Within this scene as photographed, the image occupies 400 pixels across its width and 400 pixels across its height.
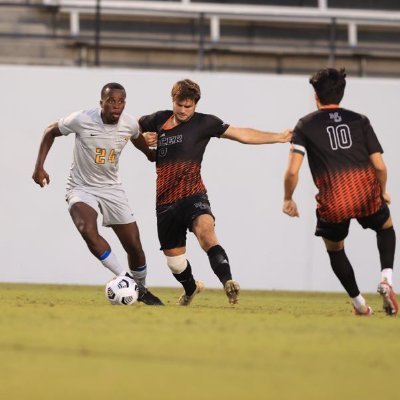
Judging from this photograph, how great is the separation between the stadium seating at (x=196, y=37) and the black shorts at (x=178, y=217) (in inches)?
270

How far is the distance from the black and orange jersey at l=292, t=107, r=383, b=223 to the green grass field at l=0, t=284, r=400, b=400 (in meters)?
0.78

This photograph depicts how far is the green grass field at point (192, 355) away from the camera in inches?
188

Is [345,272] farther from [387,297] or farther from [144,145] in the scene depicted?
[144,145]

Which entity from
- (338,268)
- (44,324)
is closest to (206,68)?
(338,268)

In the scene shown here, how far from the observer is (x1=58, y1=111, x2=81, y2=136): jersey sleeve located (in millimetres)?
10352

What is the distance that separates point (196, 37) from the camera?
18.2 meters

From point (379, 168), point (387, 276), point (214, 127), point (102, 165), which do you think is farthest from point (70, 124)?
point (387, 276)

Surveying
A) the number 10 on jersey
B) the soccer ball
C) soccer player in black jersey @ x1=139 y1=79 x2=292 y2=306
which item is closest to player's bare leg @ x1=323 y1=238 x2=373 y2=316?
the number 10 on jersey

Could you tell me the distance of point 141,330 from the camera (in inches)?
280

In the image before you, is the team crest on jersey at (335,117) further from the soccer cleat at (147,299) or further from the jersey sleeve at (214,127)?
the soccer cleat at (147,299)

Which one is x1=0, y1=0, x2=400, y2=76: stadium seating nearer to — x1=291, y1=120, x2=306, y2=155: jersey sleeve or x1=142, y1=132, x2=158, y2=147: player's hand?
x1=142, y1=132, x2=158, y2=147: player's hand

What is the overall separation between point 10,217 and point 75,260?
0.96 metres

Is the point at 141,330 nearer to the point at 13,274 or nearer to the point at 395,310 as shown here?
the point at 395,310

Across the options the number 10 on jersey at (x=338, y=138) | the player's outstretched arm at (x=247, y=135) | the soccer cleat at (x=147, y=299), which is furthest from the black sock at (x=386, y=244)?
the soccer cleat at (x=147, y=299)
